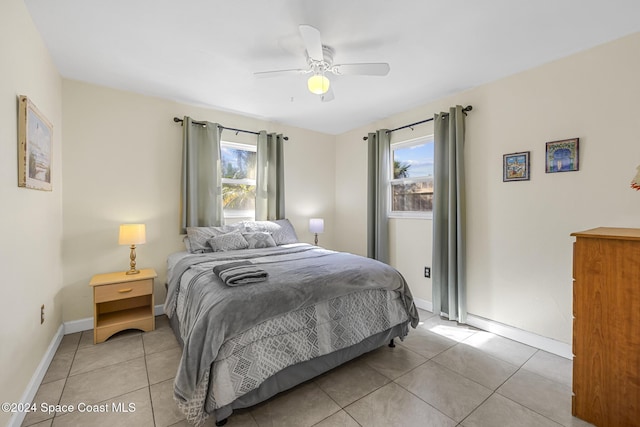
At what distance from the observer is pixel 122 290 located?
8.31 feet

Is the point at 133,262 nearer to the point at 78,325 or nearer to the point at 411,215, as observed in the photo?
the point at 78,325

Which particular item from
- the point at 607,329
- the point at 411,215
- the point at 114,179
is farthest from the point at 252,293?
the point at 411,215

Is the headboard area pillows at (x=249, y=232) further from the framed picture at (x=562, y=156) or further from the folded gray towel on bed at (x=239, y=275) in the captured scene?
the framed picture at (x=562, y=156)

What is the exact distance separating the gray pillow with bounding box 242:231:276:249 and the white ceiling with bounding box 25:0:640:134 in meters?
1.61

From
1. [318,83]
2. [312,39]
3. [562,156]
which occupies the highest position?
[312,39]

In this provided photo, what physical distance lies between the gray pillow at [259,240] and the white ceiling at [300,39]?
5.28ft

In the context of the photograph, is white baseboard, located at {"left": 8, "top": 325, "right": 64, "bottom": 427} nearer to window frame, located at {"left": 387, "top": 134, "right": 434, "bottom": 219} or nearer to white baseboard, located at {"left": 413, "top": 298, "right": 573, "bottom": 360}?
white baseboard, located at {"left": 413, "top": 298, "right": 573, "bottom": 360}

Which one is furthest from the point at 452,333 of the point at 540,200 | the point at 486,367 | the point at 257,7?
the point at 257,7

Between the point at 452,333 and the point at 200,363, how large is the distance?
2.36 metres

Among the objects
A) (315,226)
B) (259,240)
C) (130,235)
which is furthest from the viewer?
(315,226)

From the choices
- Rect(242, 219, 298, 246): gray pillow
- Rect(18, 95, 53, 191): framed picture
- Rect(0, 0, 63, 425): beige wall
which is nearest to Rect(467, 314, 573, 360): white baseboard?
Rect(242, 219, 298, 246): gray pillow

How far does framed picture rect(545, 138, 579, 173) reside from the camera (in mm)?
2188

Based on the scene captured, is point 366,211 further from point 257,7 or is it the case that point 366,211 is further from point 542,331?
point 257,7

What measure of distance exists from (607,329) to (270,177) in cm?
347
